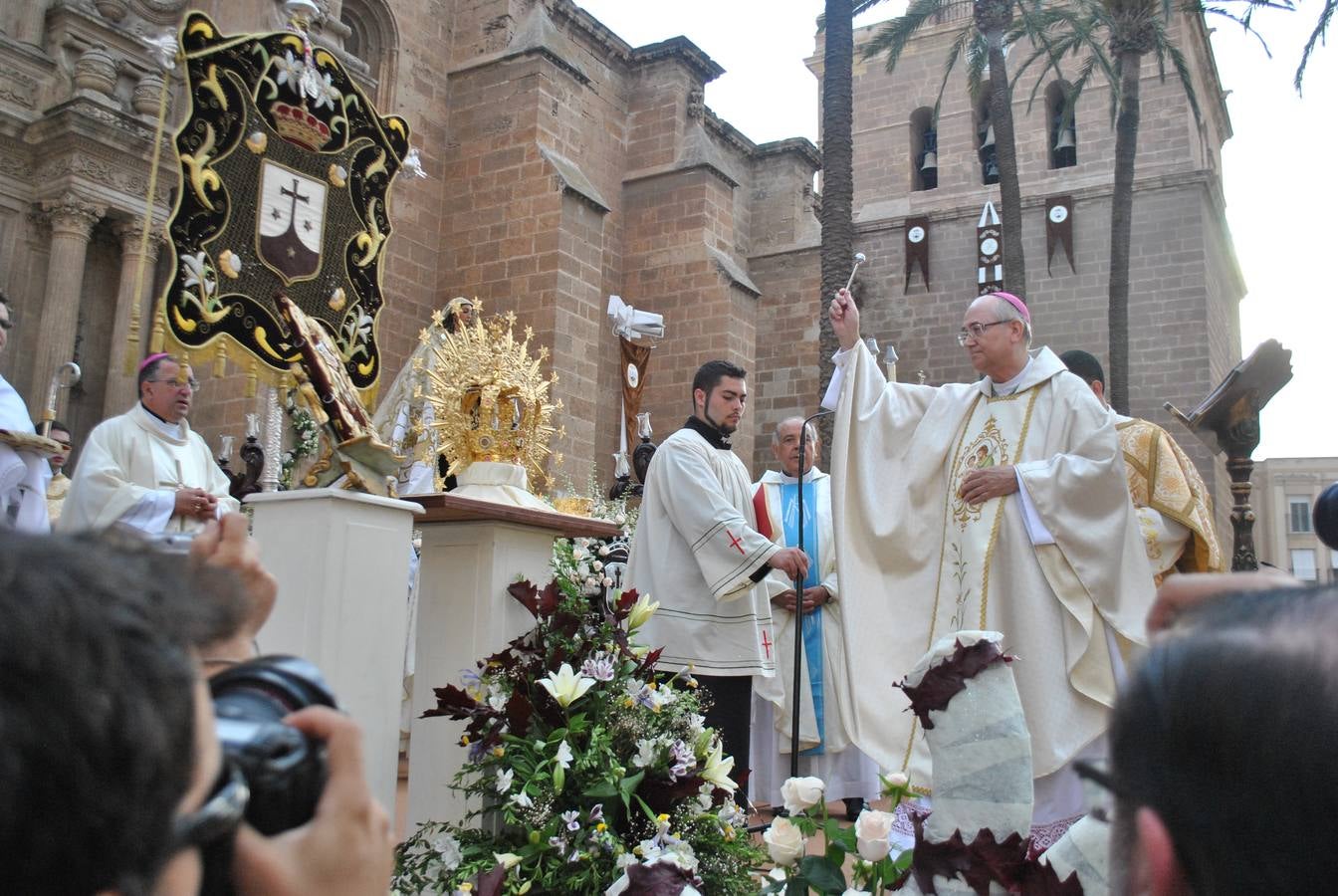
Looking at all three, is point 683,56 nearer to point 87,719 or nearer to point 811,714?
point 811,714

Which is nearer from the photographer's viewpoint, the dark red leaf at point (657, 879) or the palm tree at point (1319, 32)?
the dark red leaf at point (657, 879)

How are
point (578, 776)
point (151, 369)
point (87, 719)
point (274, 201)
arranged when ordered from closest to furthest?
point (87, 719) < point (578, 776) < point (274, 201) < point (151, 369)

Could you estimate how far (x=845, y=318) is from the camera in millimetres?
4801

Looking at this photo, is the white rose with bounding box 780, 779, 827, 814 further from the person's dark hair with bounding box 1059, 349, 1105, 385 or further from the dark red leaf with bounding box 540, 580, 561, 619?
the person's dark hair with bounding box 1059, 349, 1105, 385


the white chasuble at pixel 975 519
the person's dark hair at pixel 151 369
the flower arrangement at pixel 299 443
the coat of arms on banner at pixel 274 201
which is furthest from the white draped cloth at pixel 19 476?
the flower arrangement at pixel 299 443

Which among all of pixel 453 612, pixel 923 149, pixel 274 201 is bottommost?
pixel 453 612

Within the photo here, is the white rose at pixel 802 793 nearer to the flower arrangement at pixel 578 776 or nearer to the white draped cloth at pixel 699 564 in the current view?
the flower arrangement at pixel 578 776

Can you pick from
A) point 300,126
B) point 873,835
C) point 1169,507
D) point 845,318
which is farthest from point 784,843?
point 300,126

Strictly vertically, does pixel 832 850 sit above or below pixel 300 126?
below

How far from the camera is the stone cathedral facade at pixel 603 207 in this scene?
10.9 metres

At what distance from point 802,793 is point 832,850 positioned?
142 millimetres

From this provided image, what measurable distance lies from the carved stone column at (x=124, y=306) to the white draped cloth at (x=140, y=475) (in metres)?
5.79

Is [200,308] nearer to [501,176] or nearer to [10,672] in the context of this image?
[10,672]

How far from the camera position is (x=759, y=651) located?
16.6ft
